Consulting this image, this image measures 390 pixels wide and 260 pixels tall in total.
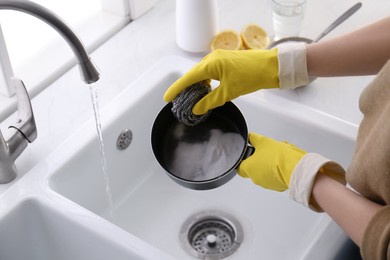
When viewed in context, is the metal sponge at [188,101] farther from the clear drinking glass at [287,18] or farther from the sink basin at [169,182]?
the clear drinking glass at [287,18]

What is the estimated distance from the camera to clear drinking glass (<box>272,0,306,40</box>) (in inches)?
55.4

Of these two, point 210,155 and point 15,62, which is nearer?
point 210,155

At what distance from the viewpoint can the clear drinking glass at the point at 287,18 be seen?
1406 millimetres

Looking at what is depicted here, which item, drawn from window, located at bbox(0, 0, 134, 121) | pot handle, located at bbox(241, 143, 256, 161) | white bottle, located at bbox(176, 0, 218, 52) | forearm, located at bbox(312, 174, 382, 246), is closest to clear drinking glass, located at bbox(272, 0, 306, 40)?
white bottle, located at bbox(176, 0, 218, 52)

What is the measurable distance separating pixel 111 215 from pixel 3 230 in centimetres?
26

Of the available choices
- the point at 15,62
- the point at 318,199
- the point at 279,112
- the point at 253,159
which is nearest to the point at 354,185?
the point at 318,199

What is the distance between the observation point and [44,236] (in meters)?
1.15

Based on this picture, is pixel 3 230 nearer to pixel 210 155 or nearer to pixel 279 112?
pixel 210 155

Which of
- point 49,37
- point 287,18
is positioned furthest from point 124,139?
point 287,18

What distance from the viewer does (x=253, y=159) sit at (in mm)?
1037

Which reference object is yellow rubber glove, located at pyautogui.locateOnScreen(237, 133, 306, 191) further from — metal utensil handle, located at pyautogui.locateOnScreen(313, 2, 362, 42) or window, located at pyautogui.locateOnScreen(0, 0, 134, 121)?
window, located at pyautogui.locateOnScreen(0, 0, 134, 121)

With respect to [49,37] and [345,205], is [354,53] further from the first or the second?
[49,37]

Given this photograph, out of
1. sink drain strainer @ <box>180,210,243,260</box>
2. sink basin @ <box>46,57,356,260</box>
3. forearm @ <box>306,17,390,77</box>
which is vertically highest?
forearm @ <box>306,17,390,77</box>

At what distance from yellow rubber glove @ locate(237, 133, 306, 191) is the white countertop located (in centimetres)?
27
